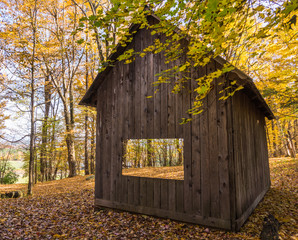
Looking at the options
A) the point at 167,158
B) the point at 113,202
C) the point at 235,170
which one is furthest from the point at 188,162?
the point at 167,158

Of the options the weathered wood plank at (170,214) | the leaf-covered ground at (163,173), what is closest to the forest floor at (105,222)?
the weathered wood plank at (170,214)

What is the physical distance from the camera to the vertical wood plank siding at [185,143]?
4.77 m

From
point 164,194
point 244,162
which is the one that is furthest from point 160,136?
point 244,162

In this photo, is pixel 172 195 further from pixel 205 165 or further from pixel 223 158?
pixel 223 158

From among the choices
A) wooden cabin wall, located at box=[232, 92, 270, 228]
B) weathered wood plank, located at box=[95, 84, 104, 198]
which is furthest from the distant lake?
wooden cabin wall, located at box=[232, 92, 270, 228]

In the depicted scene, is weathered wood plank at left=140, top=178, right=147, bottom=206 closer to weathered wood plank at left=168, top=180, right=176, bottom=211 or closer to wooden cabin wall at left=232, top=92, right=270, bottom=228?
weathered wood plank at left=168, top=180, right=176, bottom=211

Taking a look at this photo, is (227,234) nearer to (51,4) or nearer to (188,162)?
(188,162)

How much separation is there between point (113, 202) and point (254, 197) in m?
4.57

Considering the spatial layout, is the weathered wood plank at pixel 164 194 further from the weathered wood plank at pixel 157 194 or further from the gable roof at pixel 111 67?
the gable roof at pixel 111 67

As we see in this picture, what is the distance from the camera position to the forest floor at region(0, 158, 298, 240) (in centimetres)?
473

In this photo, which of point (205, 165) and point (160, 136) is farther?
point (160, 136)

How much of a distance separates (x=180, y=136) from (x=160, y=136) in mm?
620

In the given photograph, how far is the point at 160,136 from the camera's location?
5684 mm

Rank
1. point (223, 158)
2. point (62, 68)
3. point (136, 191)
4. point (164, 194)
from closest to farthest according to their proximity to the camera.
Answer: point (223, 158)
point (164, 194)
point (136, 191)
point (62, 68)
